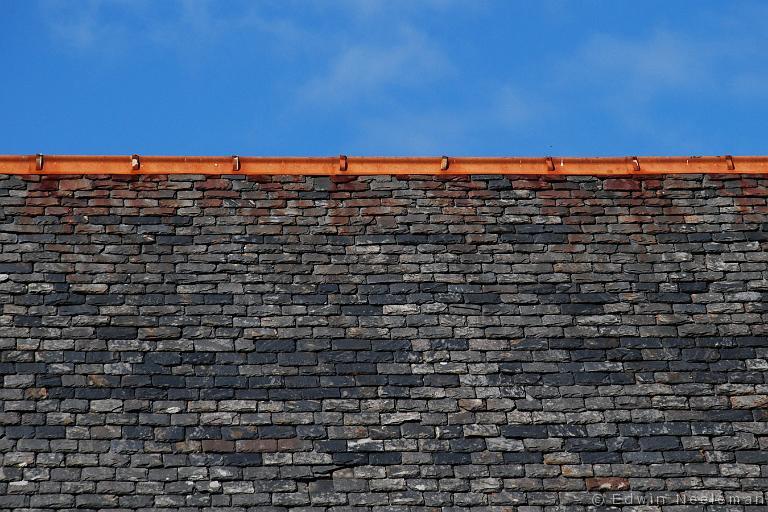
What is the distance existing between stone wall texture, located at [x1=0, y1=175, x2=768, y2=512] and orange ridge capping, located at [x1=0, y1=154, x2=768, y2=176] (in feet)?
0.34

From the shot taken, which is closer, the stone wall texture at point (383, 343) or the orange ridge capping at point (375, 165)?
the stone wall texture at point (383, 343)

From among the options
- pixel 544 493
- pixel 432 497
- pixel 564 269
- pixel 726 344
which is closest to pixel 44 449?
pixel 432 497

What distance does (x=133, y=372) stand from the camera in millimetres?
10578

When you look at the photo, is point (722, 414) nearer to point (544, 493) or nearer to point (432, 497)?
point (544, 493)

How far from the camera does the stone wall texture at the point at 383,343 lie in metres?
10.1

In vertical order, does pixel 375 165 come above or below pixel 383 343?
above

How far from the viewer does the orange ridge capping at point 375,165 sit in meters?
12.0

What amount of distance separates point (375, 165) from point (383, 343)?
1996 millimetres

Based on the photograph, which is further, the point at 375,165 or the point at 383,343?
the point at 375,165

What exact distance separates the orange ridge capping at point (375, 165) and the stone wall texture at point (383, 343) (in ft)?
0.34

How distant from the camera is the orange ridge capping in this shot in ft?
39.4

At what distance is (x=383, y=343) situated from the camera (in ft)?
35.7

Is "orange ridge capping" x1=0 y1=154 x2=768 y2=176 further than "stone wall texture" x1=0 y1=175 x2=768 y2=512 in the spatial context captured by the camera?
Yes

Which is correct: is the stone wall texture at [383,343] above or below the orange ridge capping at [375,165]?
below
